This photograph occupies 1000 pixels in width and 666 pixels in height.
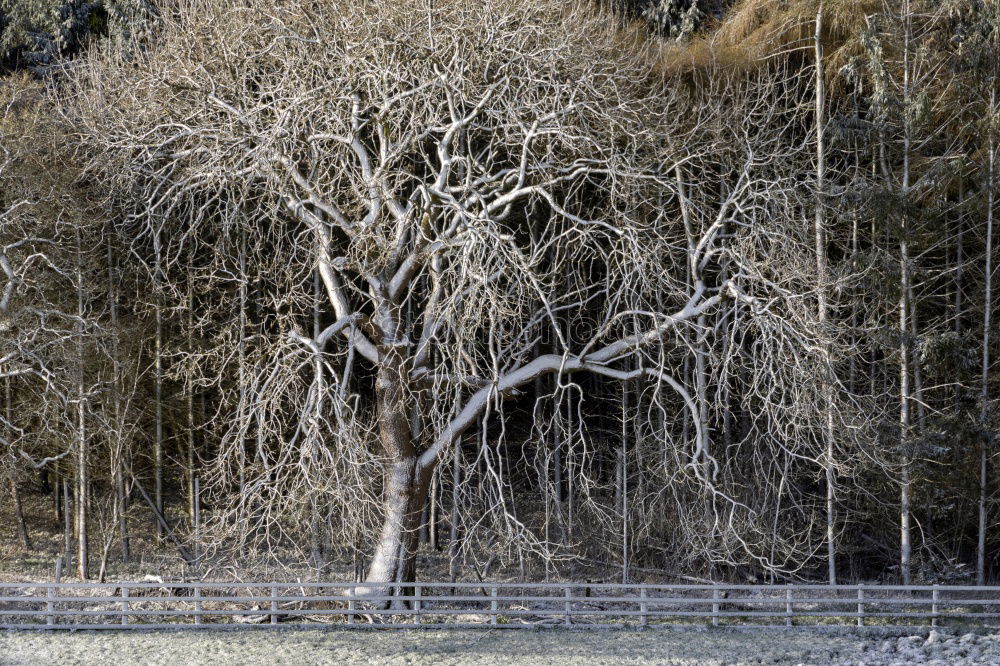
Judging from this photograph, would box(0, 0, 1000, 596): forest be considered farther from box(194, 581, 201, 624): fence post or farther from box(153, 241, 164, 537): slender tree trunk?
box(194, 581, 201, 624): fence post

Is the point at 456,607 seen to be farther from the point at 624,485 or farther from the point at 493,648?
the point at 624,485

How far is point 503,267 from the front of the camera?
464 inches

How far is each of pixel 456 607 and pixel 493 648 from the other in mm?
3062

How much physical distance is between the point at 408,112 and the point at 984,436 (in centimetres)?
1059

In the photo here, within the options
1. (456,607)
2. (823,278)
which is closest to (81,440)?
(456,607)

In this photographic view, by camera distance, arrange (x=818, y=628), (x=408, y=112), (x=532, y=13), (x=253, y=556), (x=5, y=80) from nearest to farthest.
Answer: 1. (x=253, y=556)
2. (x=818, y=628)
3. (x=532, y=13)
4. (x=408, y=112)
5. (x=5, y=80)

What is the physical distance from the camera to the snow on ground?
38.4 feet

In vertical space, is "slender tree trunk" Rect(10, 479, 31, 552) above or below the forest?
below

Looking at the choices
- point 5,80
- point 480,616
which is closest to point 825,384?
point 480,616

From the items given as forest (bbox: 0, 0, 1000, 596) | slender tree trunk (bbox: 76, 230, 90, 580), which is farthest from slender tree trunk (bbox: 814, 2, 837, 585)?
slender tree trunk (bbox: 76, 230, 90, 580)

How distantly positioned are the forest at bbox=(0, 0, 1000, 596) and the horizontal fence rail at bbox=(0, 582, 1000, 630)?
0.64 m

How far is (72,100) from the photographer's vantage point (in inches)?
676

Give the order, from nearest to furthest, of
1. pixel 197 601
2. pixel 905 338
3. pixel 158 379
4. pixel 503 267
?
pixel 503 267 < pixel 197 601 < pixel 905 338 < pixel 158 379

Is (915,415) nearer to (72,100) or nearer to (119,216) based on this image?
(119,216)
